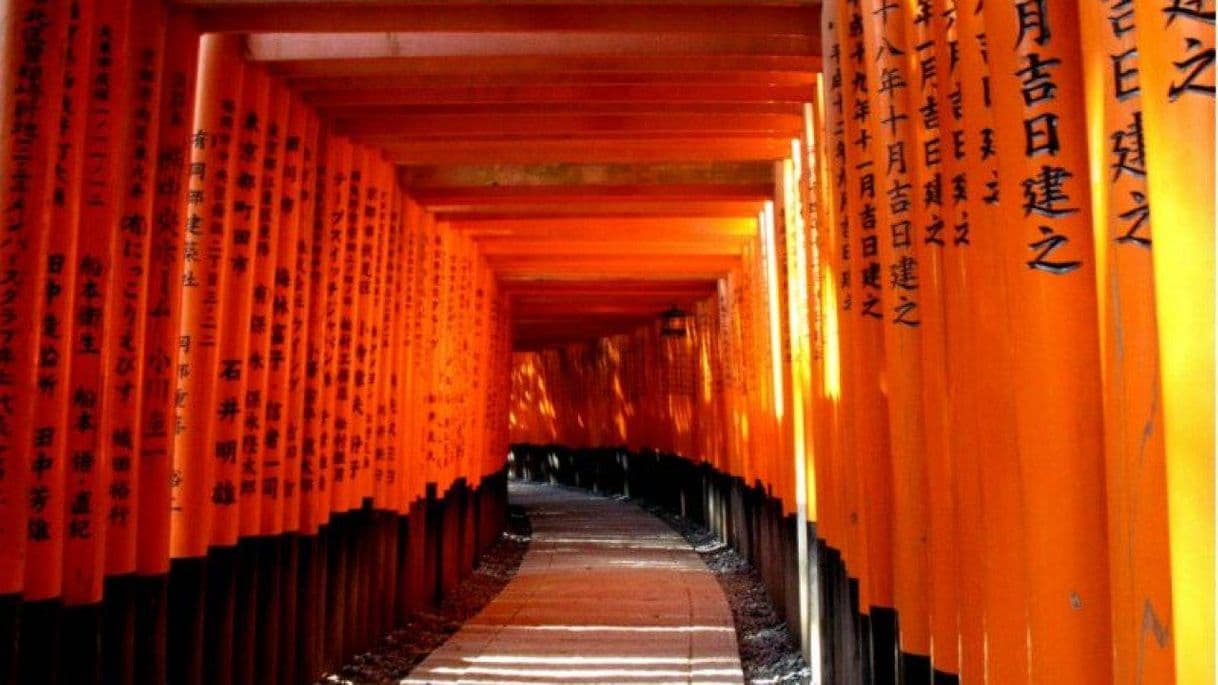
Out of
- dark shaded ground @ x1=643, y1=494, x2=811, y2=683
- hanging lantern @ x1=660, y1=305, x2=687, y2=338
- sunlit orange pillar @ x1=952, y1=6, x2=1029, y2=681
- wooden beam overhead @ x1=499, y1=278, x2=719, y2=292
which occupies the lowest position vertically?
dark shaded ground @ x1=643, y1=494, x2=811, y2=683

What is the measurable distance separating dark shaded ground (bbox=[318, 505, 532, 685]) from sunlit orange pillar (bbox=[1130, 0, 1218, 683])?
18.3 ft

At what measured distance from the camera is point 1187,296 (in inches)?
57.8

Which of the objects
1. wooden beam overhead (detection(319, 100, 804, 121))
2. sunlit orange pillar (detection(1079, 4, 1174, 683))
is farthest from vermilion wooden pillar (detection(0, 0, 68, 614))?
sunlit orange pillar (detection(1079, 4, 1174, 683))

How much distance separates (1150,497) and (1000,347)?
0.80 metres

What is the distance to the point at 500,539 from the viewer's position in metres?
13.9

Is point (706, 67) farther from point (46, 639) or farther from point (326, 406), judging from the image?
point (46, 639)

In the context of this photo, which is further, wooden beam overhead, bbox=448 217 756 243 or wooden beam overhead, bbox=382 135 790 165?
wooden beam overhead, bbox=448 217 756 243

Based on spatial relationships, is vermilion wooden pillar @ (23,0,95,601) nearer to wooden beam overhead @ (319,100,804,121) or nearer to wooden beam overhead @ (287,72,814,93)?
wooden beam overhead @ (287,72,814,93)

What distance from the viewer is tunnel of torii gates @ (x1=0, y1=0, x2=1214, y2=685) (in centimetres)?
171

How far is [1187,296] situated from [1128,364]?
0.69ft

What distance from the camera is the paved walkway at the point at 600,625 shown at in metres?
6.40

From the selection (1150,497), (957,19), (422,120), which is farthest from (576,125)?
(1150,497)

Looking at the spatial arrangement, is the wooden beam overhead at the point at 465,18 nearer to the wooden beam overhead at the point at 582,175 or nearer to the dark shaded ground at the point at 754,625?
the wooden beam overhead at the point at 582,175

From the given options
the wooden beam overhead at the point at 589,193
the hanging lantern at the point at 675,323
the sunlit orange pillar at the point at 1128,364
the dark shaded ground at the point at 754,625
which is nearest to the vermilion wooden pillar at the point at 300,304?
the wooden beam overhead at the point at 589,193
